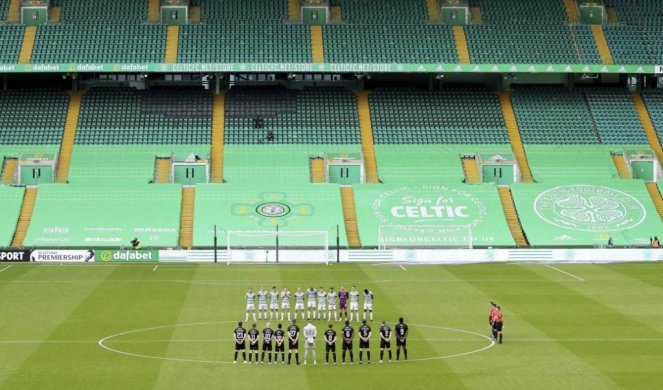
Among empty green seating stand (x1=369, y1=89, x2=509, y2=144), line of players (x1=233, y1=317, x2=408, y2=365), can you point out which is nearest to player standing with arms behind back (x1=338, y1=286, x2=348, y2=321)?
line of players (x1=233, y1=317, x2=408, y2=365)

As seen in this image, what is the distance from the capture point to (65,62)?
70.9 m

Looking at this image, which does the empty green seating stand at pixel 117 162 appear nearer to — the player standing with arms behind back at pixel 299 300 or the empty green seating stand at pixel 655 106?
the player standing with arms behind back at pixel 299 300

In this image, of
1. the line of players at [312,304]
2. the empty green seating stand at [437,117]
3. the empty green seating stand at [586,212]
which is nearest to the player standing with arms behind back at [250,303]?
the line of players at [312,304]

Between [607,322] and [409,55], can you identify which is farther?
[409,55]

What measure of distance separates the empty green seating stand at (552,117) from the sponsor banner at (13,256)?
1360 inches

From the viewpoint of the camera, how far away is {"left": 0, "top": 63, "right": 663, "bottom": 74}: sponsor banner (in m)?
70.2

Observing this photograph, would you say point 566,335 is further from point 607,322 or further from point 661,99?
point 661,99

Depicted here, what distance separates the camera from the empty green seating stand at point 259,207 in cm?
6247

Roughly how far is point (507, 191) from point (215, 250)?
20608 mm

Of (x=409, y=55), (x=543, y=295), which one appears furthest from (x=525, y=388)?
(x=409, y=55)

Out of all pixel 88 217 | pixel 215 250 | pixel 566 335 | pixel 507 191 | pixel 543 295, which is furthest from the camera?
pixel 507 191

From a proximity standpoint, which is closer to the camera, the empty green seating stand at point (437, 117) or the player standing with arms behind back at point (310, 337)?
the player standing with arms behind back at point (310, 337)

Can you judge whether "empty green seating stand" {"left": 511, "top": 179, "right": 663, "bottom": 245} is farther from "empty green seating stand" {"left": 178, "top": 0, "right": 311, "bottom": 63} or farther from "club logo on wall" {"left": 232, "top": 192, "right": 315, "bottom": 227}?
"empty green seating stand" {"left": 178, "top": 0, "right": 311, "bottom": 63}

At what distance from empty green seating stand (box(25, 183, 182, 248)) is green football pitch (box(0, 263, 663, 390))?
5642 millimetres
